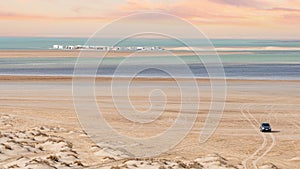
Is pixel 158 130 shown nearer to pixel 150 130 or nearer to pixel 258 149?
pixel 150 130

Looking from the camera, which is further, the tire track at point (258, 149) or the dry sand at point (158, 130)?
the tire track at point (258, 149)

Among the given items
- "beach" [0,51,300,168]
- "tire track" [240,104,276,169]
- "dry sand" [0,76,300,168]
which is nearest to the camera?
"dry sand" [0,76,300,168]

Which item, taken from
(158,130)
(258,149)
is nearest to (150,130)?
(158,130)

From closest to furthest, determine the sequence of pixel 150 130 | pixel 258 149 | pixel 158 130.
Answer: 1. pixel 258 149
2. pixel 150 130
3. pixel 158 130

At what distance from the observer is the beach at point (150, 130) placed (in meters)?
32.3

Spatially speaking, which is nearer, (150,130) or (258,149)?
(258,149)

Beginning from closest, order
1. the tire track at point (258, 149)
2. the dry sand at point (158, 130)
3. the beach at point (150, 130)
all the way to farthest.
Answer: the dry sand at point (158, 130) < the beach at point (150, 130) < the tire track at point (258, 149)

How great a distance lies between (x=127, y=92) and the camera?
78.1 meters

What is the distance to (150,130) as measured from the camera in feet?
155

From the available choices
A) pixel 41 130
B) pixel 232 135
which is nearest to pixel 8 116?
pixel 41 130

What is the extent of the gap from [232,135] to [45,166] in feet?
68.1

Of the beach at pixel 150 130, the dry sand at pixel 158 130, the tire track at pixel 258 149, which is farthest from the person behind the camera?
the tire track at pixel 258 149

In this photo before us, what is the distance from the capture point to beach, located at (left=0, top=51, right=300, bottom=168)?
→ 106 ft

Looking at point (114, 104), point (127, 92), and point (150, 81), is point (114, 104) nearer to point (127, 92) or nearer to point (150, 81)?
point (127, 92)
